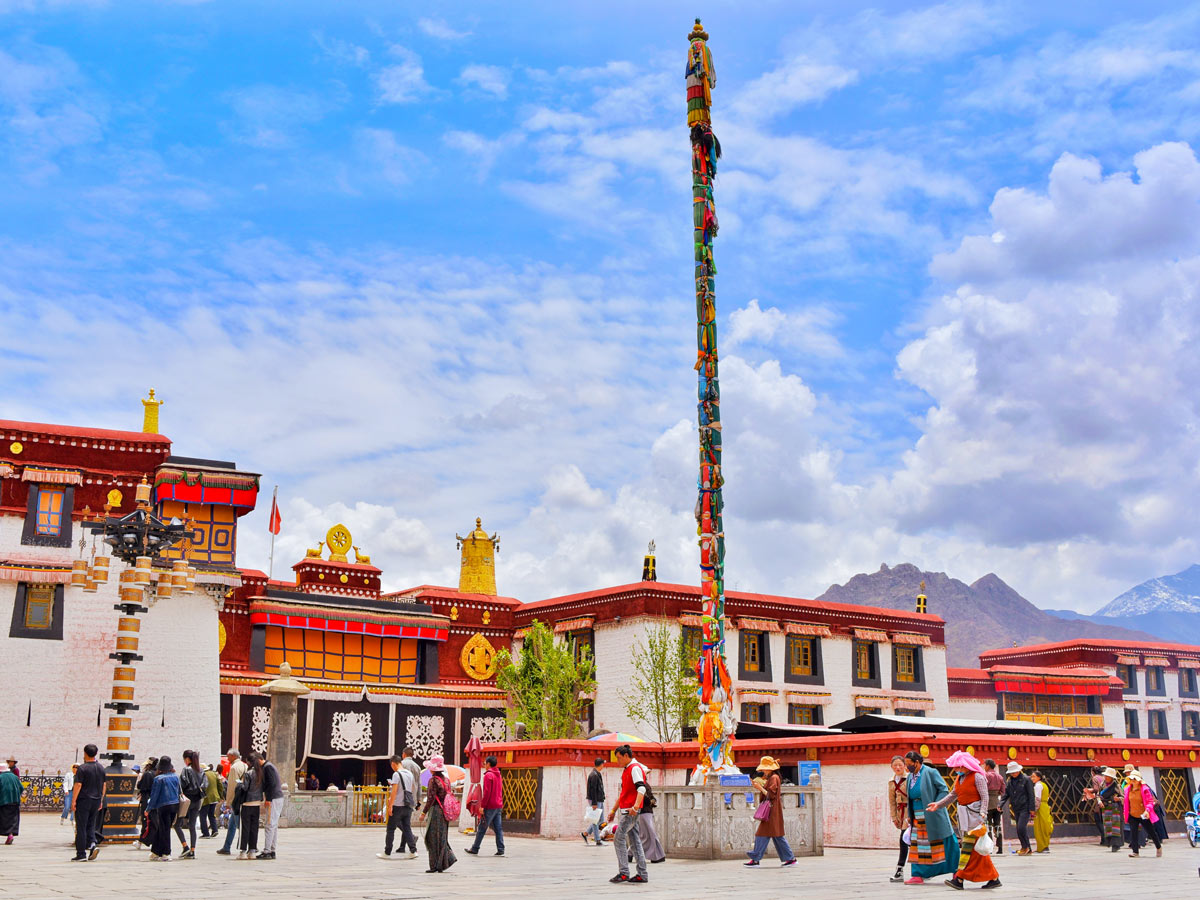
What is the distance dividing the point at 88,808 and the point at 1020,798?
15.7m

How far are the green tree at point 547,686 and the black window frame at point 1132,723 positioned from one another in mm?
29486

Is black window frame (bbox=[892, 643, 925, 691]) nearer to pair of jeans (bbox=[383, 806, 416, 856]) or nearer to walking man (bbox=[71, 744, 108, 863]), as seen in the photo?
pair of jeans (bbox=[383, 806, 416, 856])

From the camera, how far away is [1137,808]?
66.2 ft

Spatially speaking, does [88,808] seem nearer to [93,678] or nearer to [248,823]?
[248,823]

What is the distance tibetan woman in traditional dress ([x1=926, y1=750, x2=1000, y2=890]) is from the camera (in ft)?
43.7

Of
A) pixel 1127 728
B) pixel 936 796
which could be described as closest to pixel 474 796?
pixel 936 796

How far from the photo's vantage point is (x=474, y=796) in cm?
2352

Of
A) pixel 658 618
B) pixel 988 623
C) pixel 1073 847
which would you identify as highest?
pixel 988 623

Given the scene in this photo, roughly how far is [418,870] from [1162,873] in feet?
32.7

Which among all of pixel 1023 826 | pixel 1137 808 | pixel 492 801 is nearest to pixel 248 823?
pixel 492 801

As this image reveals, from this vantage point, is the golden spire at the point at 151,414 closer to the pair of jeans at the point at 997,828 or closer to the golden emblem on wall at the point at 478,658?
the golden emblem on wall at the point at 478,658

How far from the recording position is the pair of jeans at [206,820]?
76.9ft

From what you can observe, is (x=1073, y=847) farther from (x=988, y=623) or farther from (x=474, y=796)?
(x=988, y=623)

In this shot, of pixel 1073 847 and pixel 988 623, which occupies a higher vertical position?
pixel 988 623
